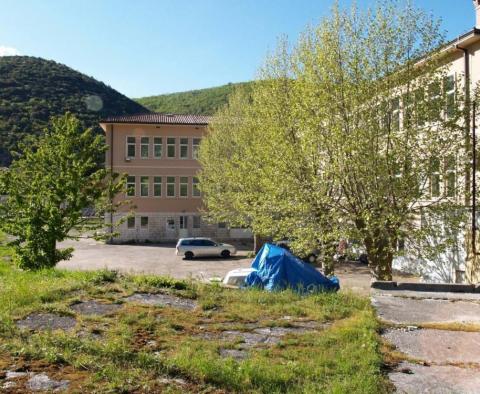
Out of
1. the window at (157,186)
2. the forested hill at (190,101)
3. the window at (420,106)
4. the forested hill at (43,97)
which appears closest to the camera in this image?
the window at (420,106)

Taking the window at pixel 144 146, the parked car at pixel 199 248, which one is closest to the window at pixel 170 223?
the window at pixel 144 146

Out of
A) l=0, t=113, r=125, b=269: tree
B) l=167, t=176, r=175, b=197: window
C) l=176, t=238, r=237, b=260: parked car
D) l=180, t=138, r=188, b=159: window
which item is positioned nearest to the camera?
l=0, t=113, r=125, b=269: tree

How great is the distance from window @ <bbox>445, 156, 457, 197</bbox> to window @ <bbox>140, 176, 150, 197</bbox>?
29369 mm

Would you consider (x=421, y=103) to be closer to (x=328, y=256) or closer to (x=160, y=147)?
(x=328, y=256)

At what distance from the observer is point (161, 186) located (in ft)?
137

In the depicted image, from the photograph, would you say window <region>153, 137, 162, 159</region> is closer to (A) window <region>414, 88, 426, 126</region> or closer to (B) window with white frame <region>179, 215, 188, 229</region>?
(B) window with white frame <region>179, 215, 188, 229</region>

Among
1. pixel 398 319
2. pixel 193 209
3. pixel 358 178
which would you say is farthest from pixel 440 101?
pixel 193 209

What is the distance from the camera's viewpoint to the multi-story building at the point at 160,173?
4088 cm

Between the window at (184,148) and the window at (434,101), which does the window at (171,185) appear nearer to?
the window at (184,148)

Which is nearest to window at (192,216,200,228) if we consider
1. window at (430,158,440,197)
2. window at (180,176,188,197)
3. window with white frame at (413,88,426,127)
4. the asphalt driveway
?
window at (180,176,188,197)

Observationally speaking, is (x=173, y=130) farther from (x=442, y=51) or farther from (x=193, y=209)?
(x=442, y=51)

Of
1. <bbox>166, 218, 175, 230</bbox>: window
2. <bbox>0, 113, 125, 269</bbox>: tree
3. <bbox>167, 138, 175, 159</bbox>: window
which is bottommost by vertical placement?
<bbox>166, 218, 175, 230</bbox>: window

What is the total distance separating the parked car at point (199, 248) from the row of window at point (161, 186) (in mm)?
10583

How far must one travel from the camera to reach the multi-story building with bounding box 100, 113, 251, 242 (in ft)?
134
